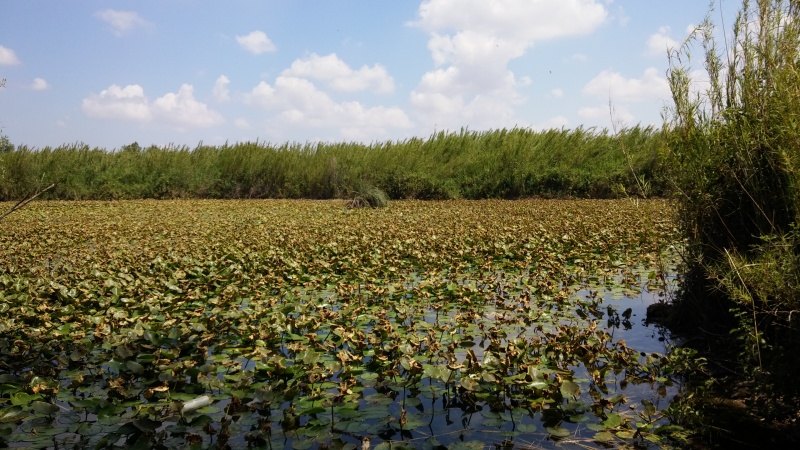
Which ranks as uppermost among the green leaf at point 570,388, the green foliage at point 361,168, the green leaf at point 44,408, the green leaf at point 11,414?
the green foliage at point 361,168

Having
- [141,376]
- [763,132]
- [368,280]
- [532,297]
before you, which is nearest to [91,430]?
[141,376]

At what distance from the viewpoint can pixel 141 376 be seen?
3.22 meters

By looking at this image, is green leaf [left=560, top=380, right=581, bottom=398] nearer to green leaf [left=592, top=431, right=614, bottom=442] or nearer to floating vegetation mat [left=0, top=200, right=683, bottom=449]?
floating vegetation mat [left=0, top=200, right=683, bottom=449]

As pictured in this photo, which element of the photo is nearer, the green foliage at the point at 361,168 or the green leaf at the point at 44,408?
the green leaf at the point at 44,408

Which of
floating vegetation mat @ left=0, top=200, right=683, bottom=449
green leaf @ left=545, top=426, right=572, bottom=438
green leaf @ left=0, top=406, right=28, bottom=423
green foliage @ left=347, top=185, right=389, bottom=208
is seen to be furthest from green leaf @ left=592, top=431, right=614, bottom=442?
green foliage @ left=347, top=185, right=389, bottom=208

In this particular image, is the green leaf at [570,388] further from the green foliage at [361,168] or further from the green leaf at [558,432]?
the green foliage at [361,168]

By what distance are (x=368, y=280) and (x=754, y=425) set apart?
3.41m

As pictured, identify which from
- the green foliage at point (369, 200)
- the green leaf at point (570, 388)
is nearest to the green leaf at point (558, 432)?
the green leaf at point (570, 388)

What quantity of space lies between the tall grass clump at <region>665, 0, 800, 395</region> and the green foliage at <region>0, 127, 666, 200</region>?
1243 centimetres

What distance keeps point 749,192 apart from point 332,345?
2775mm

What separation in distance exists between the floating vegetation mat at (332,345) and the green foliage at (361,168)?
948cm

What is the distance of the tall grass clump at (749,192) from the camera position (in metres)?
2.73

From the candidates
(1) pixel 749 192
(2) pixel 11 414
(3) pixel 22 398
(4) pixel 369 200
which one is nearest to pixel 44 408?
(2) pixel 11 414

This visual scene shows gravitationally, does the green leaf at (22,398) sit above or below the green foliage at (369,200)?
below
